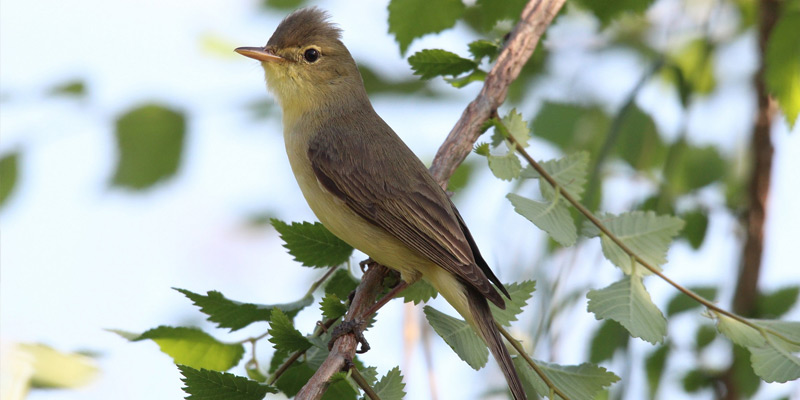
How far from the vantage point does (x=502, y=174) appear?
2.78 m

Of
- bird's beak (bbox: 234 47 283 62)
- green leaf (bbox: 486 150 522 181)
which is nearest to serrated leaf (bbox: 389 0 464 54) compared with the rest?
green leaf (bbox: 486 150 522 181)

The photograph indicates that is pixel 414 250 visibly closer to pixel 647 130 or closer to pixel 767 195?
pixel 647 130

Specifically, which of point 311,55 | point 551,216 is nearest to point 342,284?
point 551,216

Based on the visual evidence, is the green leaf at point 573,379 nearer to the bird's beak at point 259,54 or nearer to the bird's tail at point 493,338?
the bird's tail at point 493,338

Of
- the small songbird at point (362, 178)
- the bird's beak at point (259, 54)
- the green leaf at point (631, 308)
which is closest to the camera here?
the green leaf at point (631, 308)

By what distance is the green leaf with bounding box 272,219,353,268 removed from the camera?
Result: 284cm

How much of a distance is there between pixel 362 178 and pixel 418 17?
672mm

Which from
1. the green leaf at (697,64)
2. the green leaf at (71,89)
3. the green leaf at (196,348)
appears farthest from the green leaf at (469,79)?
the green leaf at (71,89)

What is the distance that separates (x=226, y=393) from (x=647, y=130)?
226cm

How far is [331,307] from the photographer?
2.54m

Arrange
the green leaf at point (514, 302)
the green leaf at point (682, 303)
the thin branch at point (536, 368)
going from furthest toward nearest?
the green leaf at point (682, 303), the green leaf at point (514, 302), the thin branch at point (536, 368)

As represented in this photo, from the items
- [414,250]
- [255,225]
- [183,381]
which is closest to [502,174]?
[414,250]

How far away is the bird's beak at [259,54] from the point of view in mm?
3766

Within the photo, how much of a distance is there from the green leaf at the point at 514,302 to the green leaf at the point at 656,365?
1028 mm
